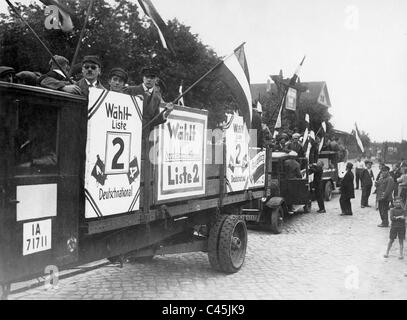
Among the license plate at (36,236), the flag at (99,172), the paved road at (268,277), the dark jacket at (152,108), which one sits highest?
the dark jacket at (152,108)

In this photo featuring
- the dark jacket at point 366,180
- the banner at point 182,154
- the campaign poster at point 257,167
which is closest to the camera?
the banner at point 182,154

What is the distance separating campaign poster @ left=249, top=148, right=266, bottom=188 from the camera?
24.2 feet

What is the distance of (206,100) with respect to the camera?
26.0 meters

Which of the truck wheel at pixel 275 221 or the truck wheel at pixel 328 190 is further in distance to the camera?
the truck wheel at pixel 328 190

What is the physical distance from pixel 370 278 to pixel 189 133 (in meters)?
3.46

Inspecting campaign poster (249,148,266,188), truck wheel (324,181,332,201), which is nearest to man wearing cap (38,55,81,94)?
campaign poster (249,148,266,188)

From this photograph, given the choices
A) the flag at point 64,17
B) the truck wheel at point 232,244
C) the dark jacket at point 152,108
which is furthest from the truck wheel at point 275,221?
the flag at point 64,17

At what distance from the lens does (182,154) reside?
4836mm

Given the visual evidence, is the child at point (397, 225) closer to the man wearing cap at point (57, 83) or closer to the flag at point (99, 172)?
the flag at point (99, 172)

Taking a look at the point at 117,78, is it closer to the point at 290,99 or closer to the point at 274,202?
the point at 274,202

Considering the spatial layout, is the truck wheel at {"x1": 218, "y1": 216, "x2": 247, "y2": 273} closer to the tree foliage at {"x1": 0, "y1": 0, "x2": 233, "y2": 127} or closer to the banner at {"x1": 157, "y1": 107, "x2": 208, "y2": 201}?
the banner at {"x1": 157, "y1": 107, "x2": 208, "y2": 201}

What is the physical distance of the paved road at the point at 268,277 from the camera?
5.38m
